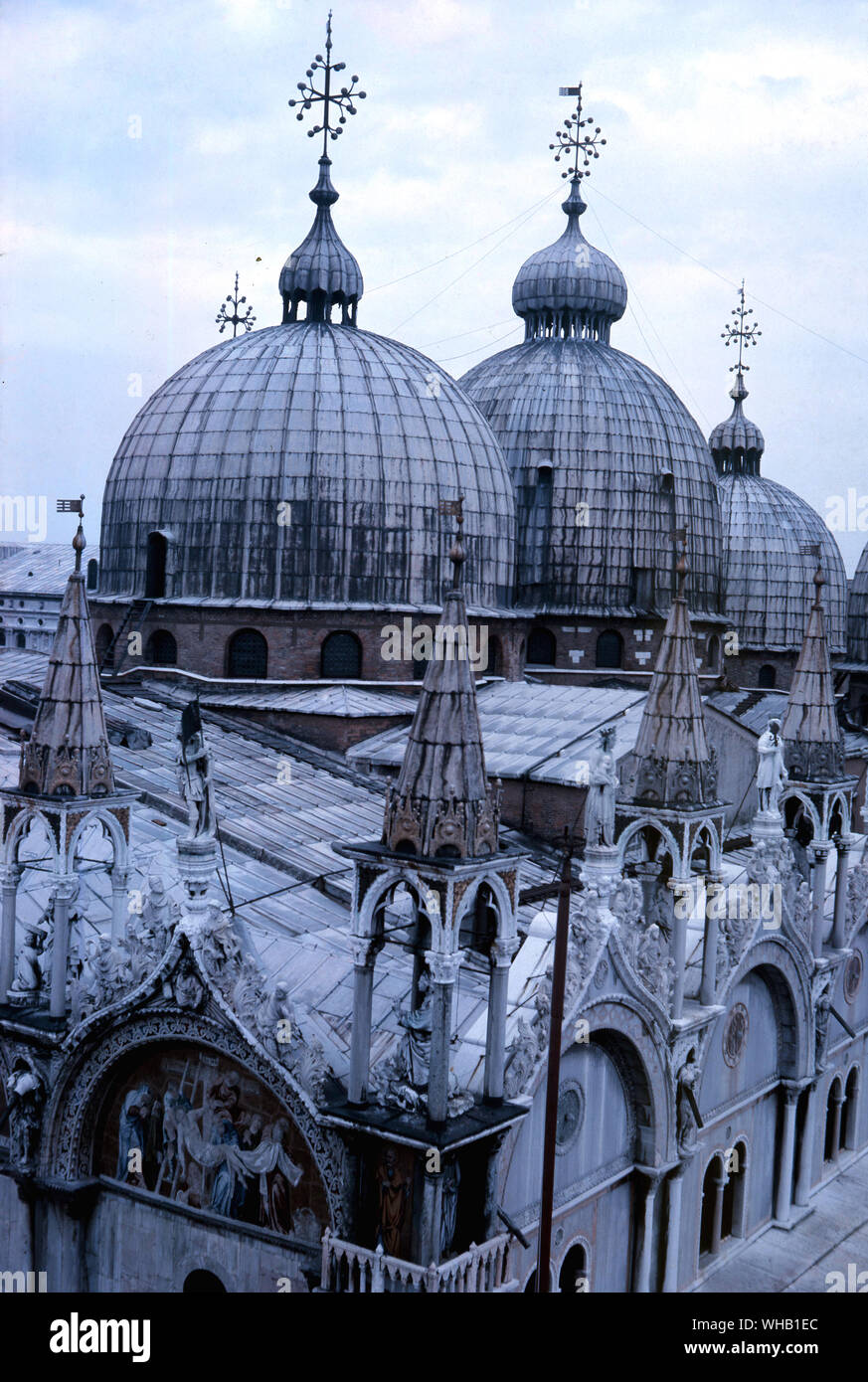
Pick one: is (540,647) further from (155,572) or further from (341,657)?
(155,572)

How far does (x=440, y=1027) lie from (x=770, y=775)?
11.4 meters

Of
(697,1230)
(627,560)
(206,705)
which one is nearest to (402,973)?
(697,1230)

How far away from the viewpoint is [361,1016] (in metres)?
16.5

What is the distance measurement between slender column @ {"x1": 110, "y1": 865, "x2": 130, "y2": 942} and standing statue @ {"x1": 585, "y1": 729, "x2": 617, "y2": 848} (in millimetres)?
6478

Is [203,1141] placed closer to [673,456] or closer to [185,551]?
[185,551]

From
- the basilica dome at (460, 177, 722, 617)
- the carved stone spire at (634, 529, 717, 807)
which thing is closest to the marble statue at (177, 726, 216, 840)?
the carved stone spire at (634, 529, 717, 807)

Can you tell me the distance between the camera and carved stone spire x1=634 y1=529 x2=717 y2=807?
74.0 ft

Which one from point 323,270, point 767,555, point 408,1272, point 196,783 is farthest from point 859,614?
point 408,1272

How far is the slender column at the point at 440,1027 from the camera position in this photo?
15.7 meters

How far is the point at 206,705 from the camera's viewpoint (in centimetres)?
3372

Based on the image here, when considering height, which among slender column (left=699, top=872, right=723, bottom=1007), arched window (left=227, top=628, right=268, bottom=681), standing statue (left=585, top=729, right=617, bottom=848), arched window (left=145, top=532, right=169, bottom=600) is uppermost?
arched window (left=145, top=532, right=169, bottom=600)

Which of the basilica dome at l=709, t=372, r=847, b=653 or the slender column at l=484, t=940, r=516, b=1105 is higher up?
the basilica dome at l=709, t=372, r=847, b=653

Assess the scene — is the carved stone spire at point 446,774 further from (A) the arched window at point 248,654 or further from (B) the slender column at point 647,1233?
(A) the arched window at point 248,654

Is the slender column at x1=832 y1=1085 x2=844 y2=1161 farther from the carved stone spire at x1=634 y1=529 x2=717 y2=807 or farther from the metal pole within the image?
the metal pole
